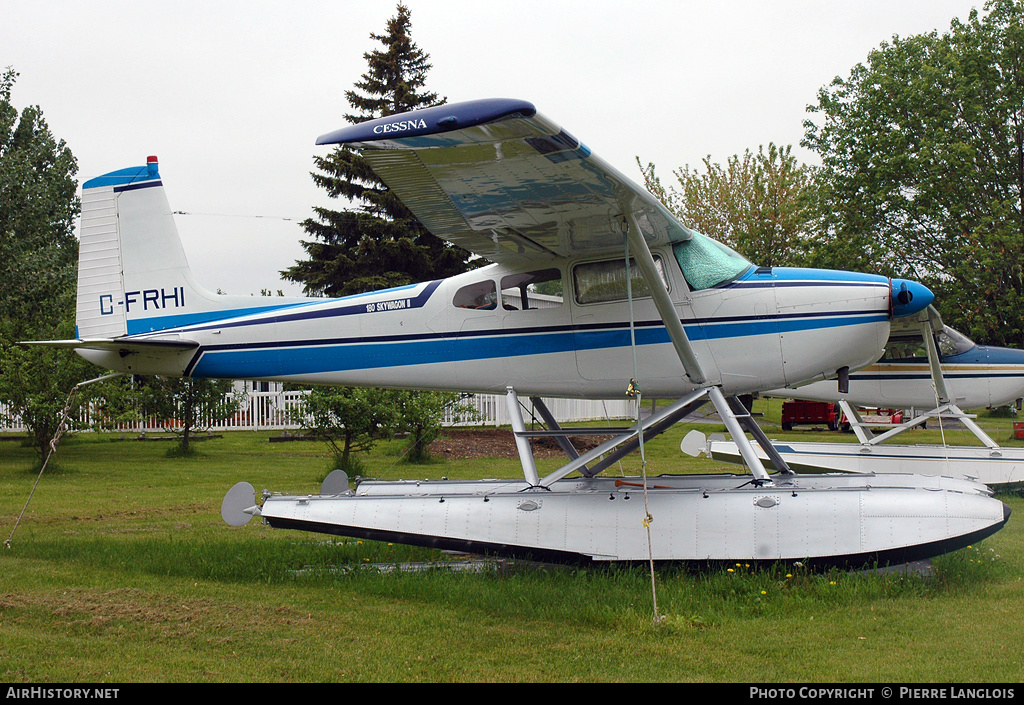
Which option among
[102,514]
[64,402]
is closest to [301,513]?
[102,514]

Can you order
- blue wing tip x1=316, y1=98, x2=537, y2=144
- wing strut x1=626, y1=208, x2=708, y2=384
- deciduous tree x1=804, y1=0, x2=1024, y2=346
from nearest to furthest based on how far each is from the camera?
blue wing tip x1=316, y1=98, x2=537, y2=144 < wing strut x1=626, y1=208, x2=708, y2=384 < deciduous tree x1=804, y1=0, x2=1024, y2=346

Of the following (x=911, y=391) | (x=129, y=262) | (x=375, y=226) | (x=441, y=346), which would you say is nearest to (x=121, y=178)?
(x=129, y=262)

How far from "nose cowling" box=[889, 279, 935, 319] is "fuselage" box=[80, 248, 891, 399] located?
0.06m

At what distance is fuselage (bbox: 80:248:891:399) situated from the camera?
7.27 meters

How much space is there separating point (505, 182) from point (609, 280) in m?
1.81

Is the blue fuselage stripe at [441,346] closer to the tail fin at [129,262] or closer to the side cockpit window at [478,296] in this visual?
the side cockpit window at [478,296]

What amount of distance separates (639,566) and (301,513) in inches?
118

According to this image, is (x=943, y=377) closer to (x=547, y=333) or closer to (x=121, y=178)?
(x=547, y=333)

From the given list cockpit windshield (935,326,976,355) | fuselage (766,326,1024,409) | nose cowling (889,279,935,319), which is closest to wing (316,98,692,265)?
nose cowling (889,279,935,319)

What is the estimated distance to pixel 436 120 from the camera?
5.07 meters

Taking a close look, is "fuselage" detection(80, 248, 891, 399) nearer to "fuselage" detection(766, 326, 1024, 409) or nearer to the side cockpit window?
the side cockpit window

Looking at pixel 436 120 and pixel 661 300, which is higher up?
pixel 436 120

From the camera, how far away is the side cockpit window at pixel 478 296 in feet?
26.0

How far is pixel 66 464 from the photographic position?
1589cm
